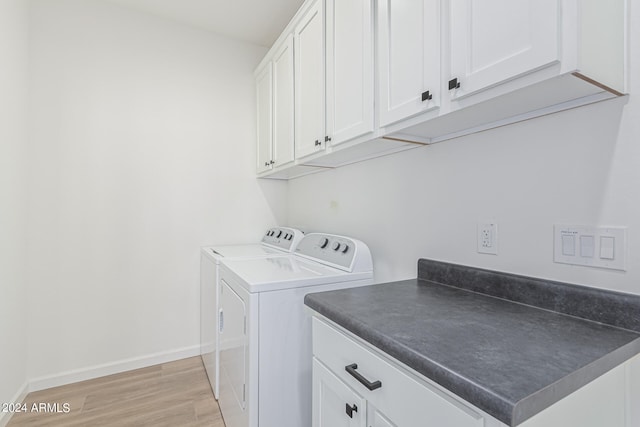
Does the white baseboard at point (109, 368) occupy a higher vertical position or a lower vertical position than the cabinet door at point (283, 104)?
lower

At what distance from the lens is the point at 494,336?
749 mm

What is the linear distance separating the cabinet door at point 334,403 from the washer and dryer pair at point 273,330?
1.11 feet

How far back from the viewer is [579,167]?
909mm

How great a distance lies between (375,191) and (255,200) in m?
1.45

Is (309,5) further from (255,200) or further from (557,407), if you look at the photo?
(557,407)

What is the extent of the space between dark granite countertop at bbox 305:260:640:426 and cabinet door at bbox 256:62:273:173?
163 cm

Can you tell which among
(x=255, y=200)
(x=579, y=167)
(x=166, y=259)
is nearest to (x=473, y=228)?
(x=579, y=167)

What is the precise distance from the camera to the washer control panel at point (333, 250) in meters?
1.58

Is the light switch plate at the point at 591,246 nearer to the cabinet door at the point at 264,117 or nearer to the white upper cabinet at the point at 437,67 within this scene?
the white upper cabinet at the point at 437,67

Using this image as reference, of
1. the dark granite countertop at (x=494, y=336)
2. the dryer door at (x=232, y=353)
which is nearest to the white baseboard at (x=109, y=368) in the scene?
the dryer door at (x=232, y=353)

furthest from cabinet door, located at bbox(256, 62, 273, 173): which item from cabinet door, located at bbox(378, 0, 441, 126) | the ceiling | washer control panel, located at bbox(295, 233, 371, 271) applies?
cabinet door, located at bbox(378, 0, 441, 126)

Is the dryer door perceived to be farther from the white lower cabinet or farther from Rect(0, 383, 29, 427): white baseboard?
Rect(0, 383, 29, 427): white baseboard

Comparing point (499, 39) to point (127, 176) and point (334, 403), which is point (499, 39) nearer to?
point (334, 403)

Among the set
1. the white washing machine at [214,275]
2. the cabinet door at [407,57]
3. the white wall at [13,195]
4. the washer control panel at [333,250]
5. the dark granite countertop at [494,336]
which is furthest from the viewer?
the white washing machine at [214,275]
